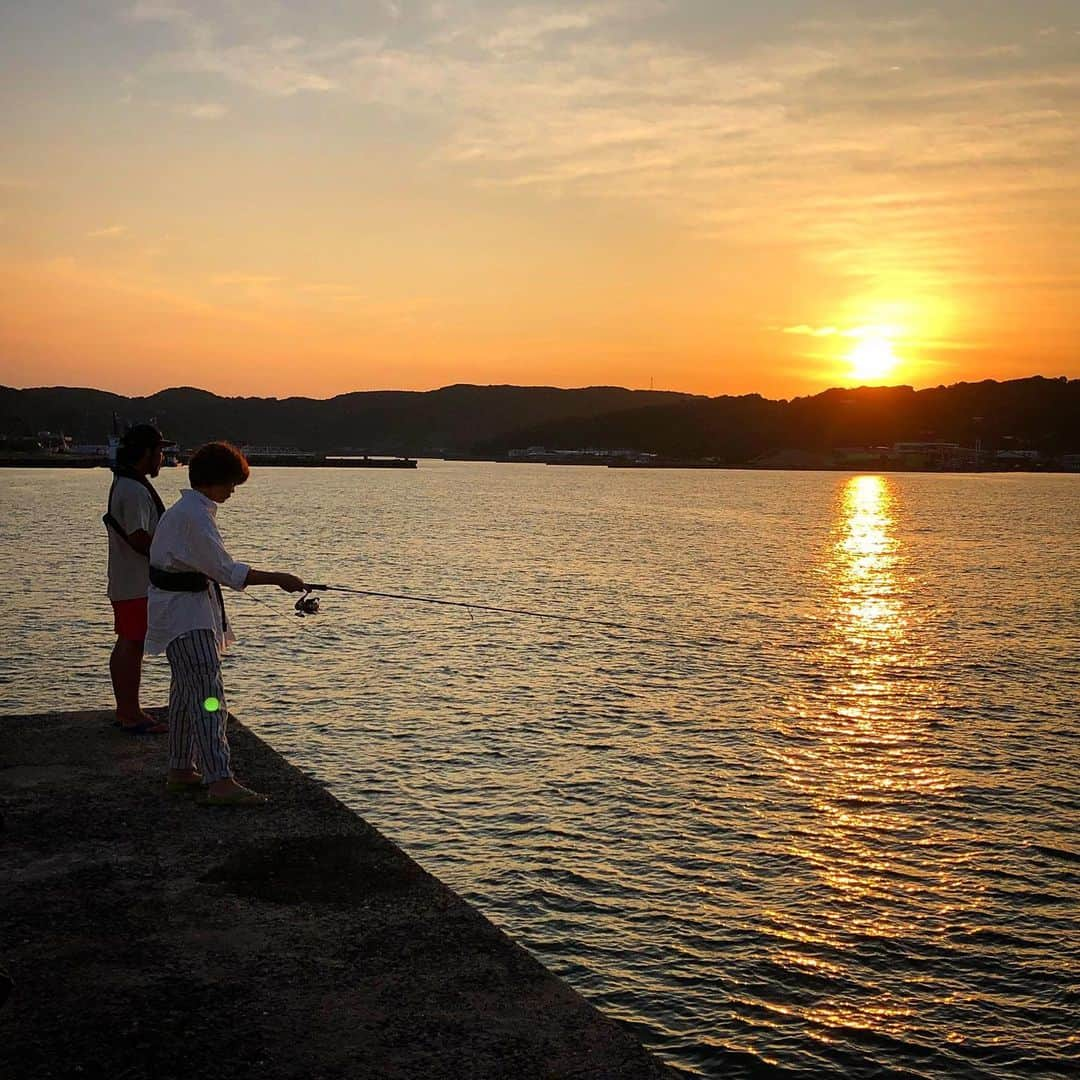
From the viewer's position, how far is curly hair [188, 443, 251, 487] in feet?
20.2

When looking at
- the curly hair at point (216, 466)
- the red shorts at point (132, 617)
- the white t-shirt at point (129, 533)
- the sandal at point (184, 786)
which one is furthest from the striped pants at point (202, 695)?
the red shorts at point (132, 617)

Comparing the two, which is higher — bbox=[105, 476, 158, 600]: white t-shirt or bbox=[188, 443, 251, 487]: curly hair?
bbox=[188, 443, 251, 487]: curly hair

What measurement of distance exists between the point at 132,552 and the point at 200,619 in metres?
1.74

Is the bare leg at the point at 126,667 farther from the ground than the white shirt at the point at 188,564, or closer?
closer

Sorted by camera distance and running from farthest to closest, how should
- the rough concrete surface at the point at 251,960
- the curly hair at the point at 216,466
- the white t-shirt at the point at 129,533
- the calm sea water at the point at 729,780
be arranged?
the white t-shirt at the point at 129,533
the calm sea water at the point at 729,780
the curly hair at the point at 216,466
the rough concrete surface at the point at 251,960

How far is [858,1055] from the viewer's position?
6203mm

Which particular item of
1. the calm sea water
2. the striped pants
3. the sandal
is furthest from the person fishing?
the calm sea water

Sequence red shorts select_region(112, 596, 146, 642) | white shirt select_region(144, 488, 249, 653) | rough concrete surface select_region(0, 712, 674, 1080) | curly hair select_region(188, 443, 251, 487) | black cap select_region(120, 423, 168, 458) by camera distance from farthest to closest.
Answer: red shorts select_region(112, 596, 146, 642) → black cap select_region(120, 423, 168, 458) → curly hair select_region(188, 443, 251, 487) → white shirt select_region(144, 488, 249, 653) → rough concrete surface select_region(0, 712, 674, 1080)

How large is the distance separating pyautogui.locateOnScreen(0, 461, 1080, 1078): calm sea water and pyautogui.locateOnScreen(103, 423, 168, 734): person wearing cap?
112 inches

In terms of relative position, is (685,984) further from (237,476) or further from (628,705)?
(628,705)

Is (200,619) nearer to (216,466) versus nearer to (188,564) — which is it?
(188,564)

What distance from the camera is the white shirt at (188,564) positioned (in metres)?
5.96

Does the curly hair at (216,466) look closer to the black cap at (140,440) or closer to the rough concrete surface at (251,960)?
the black cap at (140,440)

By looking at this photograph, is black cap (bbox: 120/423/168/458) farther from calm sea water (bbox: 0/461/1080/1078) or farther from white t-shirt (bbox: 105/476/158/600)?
calm sea water (bbox: 0/461/1080/1078)
